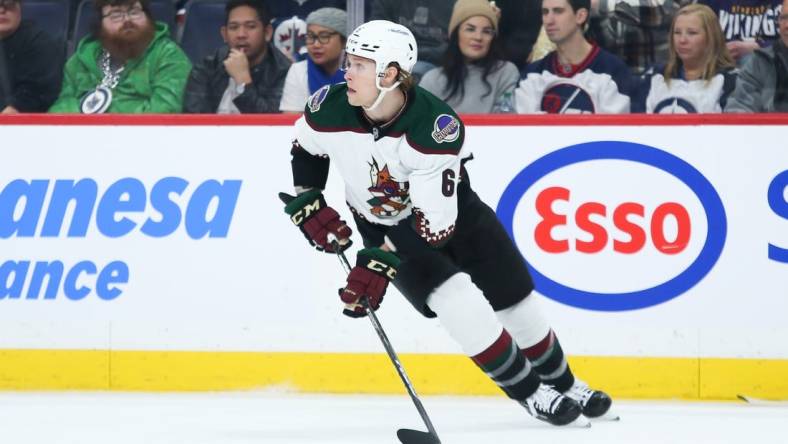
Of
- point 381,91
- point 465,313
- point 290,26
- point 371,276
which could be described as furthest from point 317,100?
point 290,26

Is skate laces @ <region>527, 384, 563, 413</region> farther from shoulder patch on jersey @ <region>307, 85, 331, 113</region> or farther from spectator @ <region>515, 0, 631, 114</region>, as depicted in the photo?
spectator @ <region>515, 0, 631, 114</region>

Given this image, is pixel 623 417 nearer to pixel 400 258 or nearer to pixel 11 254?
pixel 400 258

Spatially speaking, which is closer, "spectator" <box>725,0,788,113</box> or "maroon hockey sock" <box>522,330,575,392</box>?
"maroon hockey sock" <box>522,330,575,392</box>

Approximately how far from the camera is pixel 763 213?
16.2ft

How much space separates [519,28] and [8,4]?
2.08m

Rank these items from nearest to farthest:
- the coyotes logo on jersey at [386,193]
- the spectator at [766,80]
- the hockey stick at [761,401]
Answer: the coyotes logo on jersey at [386,193] < the hockey stick at [761,401] < the spectator at [766,80]

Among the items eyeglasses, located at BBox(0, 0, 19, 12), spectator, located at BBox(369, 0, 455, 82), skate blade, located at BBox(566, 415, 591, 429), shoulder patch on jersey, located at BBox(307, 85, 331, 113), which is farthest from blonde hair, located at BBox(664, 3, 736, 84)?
eyeglasses, located at BBox(0, 0, 19, 12)

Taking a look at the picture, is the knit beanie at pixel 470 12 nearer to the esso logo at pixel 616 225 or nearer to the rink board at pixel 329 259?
the rink board at pixel 329 259

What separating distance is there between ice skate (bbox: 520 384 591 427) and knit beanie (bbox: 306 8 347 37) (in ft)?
6.04

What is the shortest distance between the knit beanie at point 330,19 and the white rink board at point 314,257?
18.8 inches

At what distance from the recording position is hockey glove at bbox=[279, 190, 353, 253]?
4004 mm

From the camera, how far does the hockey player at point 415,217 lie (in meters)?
3.79

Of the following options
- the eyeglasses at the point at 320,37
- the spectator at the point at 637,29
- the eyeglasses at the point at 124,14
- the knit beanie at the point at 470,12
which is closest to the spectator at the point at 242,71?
the eyeglasses at the point at 320,37

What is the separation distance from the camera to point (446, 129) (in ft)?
12.5
